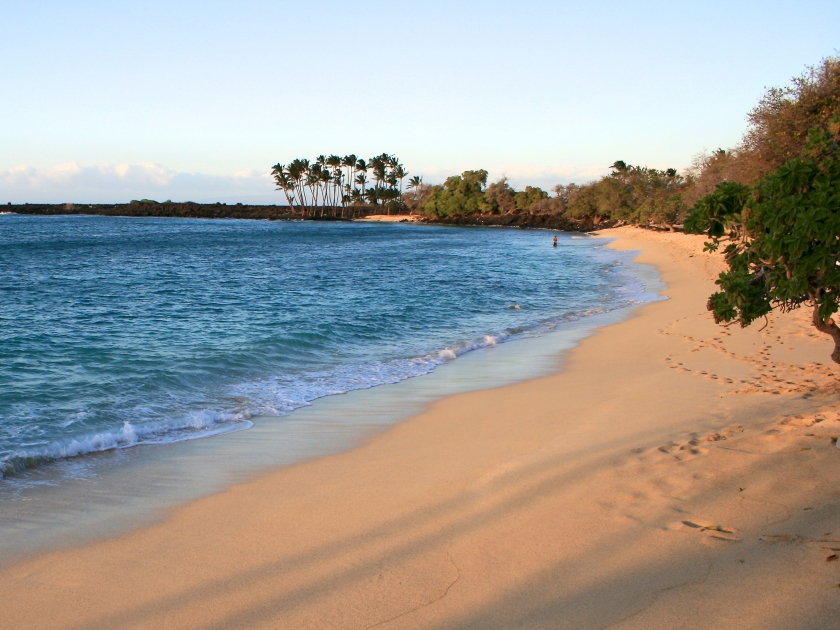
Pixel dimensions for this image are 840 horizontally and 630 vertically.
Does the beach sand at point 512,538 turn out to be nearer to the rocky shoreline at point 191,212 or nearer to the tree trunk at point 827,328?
the tree trunk at point 827,328

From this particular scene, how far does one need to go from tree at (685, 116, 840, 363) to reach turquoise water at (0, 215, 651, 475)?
6227mm

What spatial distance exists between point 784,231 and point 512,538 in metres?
3.80

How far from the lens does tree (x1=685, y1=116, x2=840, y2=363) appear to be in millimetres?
5777

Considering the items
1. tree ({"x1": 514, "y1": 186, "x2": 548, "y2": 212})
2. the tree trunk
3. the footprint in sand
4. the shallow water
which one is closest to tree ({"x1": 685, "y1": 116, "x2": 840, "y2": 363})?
the tree trunk

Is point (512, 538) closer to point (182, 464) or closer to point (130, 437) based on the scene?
point (182, 464)

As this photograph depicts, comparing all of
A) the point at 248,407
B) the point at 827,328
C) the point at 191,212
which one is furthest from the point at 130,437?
the point at 191,212

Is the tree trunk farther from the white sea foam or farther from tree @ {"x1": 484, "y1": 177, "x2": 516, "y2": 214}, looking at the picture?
tree @ {"x1": 484, "y1": 177, "x2": 516, "y2": 214}

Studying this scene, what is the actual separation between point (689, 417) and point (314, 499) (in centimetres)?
451

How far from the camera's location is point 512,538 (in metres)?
4.81

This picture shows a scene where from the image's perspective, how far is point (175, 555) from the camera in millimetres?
4898

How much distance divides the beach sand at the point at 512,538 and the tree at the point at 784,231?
1.37 metres

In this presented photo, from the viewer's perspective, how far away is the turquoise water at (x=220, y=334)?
9062mm

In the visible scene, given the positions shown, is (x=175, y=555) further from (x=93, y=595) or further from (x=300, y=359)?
(x=300, y=359)

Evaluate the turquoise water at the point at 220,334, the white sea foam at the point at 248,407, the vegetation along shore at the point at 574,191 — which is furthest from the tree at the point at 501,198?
the white sea foam at the point at 248,407
